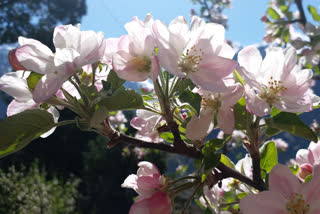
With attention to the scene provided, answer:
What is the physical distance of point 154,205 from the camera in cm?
50

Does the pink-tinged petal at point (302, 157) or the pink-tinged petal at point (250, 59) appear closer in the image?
the pink-tinged petal at point (250, 59)

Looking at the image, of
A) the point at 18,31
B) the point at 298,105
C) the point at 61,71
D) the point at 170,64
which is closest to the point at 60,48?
the point at 61,71

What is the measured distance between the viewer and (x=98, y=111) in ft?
1.44

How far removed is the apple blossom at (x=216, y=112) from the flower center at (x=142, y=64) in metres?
0.11

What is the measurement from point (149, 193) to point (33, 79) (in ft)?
0.90

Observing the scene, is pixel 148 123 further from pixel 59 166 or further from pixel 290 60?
pixel 59 166

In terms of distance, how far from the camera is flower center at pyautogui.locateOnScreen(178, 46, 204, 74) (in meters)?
0.50

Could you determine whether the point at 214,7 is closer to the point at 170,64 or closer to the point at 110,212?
the point at 170,64

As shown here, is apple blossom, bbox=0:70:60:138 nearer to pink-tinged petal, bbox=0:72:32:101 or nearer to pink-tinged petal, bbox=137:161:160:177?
pink-tinged petal, bbox=0:72:32:101

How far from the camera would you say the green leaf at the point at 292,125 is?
1.53 feet

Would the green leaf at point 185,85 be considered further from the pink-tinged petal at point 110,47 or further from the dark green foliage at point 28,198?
the dark green foliage at point 28,198

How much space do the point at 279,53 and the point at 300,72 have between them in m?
0.05

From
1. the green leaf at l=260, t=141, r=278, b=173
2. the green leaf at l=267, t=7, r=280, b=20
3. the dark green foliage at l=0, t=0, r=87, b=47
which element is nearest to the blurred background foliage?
the dark green foliage at l=0, t=0, r=87, b=47

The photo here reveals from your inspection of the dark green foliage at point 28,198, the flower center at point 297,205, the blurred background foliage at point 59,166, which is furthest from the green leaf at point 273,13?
the dark green foliage at point 28,198
